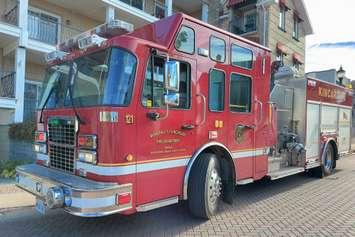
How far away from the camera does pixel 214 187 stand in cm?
618

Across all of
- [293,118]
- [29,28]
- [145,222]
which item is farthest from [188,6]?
[145,222]

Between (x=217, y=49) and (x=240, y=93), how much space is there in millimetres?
1005

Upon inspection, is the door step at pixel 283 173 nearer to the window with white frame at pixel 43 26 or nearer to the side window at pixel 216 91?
the side window at pixel 216 91

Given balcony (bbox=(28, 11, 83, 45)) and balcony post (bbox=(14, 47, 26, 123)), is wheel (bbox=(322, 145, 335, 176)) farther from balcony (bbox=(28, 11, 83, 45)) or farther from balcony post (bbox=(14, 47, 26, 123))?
balcony (bbox=(28, 11, 83, 45))

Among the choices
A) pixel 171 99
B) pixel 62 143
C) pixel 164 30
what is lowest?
pixel 62 143

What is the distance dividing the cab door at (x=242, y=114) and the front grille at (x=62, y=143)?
8.94ft

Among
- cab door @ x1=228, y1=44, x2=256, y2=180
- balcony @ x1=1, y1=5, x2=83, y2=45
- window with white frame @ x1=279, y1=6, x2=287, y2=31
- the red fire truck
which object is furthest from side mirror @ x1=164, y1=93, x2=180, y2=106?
window with white frame @ x1=279, y1=6, x2=287, y2=31

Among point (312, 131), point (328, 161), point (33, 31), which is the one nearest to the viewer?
point (312, 131)

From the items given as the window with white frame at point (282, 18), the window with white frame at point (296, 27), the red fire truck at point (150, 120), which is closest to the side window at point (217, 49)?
the red fire truck at point (150, 120)

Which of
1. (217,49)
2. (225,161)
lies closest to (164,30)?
(217,49)

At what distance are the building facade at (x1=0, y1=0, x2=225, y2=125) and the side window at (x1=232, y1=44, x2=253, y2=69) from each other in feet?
26.3

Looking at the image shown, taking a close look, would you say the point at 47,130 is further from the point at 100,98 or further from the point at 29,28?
the point at 29,28

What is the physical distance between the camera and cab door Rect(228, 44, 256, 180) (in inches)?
263

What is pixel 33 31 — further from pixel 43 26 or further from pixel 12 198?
pixel 12 198
